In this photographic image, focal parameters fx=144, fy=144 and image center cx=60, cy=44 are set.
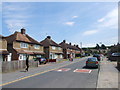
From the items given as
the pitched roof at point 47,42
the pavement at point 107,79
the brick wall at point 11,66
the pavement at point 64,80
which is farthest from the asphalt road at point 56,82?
the pitched roof at point 47,42

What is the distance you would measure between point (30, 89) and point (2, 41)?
18.2 metres

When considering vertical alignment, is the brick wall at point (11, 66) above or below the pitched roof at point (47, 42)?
below

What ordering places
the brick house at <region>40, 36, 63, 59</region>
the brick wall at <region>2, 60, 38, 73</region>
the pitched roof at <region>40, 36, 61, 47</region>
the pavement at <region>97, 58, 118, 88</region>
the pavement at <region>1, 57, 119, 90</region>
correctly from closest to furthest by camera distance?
the pavement at <region>97, 58, 118, 88</region>
the pavement at <region>1, 57, 119, 90</region>
the brick wall at <region>2, 60, 38, 73</region>
the brick house at <region>40, 36, 63, 59</region>
the pitched roof at <region>40, 36, 61, 47</region>

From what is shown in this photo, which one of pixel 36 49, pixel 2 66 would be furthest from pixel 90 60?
pixel 36 49

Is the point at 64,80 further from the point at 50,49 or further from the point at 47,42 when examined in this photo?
the point at 47,42

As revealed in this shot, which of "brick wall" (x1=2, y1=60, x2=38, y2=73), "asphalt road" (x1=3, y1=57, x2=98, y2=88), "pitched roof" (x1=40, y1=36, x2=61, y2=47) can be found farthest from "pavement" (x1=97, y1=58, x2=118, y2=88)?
"pitched roof" (x1=40, y1=36, x2=61, y2=47)

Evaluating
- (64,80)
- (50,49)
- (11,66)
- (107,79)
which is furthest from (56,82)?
(50,49)

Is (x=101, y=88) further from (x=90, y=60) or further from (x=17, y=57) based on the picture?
(x=17, y=57)

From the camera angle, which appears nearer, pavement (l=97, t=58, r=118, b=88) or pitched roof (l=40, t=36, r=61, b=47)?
pavement (l=97, t=58, r=118, b=88)

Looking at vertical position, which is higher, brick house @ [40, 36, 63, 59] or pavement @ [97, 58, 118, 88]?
brick house @ [40, 36, 63, 59]

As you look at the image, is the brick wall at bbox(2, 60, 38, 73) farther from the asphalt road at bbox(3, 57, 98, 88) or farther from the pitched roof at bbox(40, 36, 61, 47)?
the pitched roof at bbox(40, 36, 61, 47)

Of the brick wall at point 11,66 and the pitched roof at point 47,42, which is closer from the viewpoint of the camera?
the brick wall at point 11,66

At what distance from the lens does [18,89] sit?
8117 mm

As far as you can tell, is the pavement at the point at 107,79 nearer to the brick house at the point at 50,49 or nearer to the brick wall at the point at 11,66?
the brick wall at the point at 11,66
